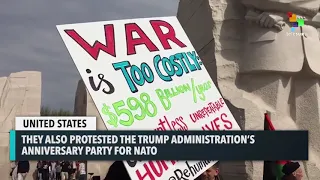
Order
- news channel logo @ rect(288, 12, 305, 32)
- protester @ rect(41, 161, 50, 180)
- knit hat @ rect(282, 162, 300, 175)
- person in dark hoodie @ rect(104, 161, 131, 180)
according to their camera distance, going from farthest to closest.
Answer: protester @ rect(41, 161, 50, 180), news channel logo @ rect(288, 12, 305, 32), knit hat @ rect(282, 162, 300, 175), person in dark hoodie @ rect(104, 161, 131, 180)

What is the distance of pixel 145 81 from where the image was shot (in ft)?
6.28

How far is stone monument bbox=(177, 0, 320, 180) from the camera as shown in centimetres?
622

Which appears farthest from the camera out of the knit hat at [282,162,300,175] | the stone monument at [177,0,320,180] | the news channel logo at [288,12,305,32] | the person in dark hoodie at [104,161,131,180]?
the news channel logo at [288,12,305,32]

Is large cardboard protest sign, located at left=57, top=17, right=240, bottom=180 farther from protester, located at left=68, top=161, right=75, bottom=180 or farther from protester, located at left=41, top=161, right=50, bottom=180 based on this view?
protester, located at left=68, top=161, right=75, bottom=180

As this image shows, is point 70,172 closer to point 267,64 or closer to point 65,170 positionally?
point 65,170

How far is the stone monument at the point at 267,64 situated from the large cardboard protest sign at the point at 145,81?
4073 millimetres

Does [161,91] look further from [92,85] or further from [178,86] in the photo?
[92,85]

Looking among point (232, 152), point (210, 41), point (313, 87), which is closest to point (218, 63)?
point (210, 41)

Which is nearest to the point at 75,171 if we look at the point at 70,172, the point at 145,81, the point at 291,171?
the point at 70,172

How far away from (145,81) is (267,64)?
15.1 feet

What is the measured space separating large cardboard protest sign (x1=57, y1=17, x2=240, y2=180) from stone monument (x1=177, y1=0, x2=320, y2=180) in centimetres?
407

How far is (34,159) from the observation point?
7.07 feet

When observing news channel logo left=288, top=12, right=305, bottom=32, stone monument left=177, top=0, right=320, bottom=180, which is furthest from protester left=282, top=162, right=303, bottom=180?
news channel logo left=288, top=12, right=305, bottom=32

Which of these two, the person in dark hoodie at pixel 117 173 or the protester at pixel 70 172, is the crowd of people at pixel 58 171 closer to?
the protester at pixel 70 172
